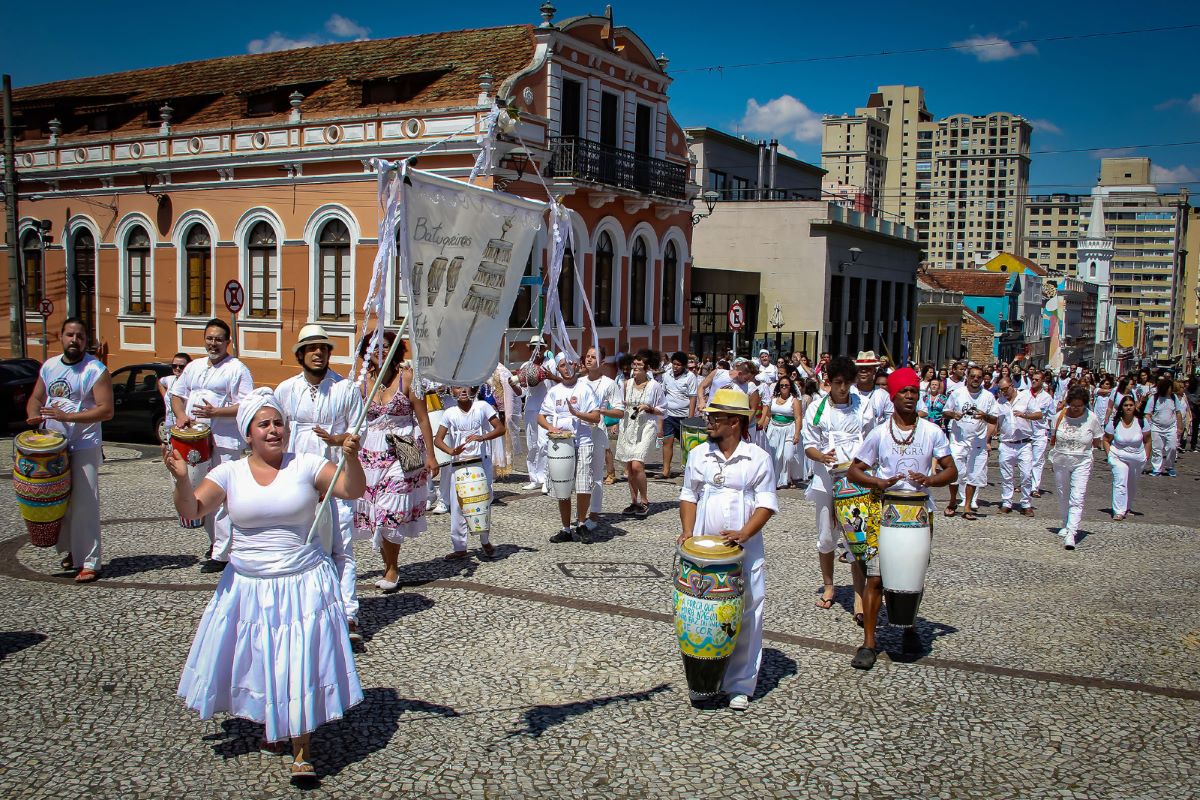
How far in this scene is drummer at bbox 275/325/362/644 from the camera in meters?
6.49

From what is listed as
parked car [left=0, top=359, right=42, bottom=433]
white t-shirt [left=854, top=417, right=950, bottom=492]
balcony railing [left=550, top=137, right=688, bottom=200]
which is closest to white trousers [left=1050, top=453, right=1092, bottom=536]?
white t-shirt [left=854, top=417, right=950, bottom=492]

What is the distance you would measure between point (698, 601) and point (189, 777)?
8.79ft

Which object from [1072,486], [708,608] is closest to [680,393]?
[1072,486]

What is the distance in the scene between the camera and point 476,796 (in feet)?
15.2

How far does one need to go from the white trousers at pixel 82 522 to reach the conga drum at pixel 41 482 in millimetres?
114

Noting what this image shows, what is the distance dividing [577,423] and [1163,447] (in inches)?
572

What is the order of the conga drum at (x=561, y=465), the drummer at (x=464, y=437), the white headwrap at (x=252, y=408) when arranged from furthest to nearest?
the conga drum at (x=561, y=465), the drummer at (x=464, y=437), the white headwrap at (x=252, y=408)

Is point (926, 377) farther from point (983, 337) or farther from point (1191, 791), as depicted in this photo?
point (983, 337)

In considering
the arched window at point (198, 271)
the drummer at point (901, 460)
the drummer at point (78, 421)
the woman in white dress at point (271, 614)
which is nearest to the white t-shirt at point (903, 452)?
the drummer at point (901, 460)

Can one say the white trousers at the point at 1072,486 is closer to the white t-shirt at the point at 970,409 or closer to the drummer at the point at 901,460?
the white t-shirt at the point at 970,409

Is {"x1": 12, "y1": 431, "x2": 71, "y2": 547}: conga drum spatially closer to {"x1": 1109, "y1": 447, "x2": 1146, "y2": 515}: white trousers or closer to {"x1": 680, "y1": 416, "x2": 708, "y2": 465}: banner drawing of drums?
{"x1": 680, "y1": 416, "x2": 708, "y2": 465}: banner drawing of drums

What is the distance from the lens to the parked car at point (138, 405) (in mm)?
17391

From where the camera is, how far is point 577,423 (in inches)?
407

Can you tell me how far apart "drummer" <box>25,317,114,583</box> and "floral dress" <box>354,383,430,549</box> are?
6.99ft
